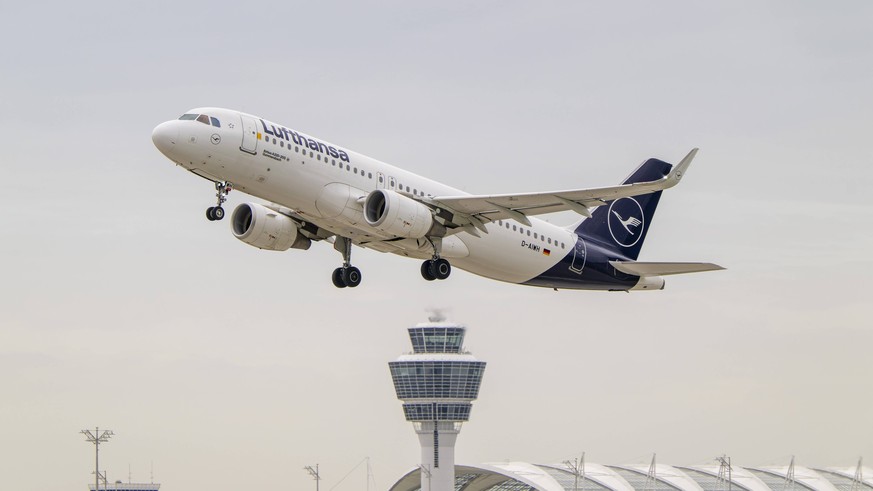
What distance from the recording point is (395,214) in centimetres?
5319

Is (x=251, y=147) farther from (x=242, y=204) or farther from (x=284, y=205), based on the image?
(x=242, y=204)

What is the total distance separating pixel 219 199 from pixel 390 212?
6.39 metres

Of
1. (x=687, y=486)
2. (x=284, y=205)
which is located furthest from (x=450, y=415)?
(x=284, y=205)

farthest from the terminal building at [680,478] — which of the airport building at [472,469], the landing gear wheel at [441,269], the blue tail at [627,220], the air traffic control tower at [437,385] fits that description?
the landing gear wheel at [441,269]

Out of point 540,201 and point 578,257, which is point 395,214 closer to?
point 540,201

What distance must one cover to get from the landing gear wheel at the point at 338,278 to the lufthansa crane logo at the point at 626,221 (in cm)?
1393

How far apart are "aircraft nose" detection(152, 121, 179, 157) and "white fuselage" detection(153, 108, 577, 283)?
36 millimetres

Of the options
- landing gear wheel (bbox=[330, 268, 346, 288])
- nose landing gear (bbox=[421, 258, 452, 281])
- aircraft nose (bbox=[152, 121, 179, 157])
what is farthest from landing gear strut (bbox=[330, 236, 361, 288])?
aircraft nose (bbox=[152, 121, 179, 157])

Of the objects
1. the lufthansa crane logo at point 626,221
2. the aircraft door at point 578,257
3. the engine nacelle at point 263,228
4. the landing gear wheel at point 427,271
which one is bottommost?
the landing gear wheel at point 427,271

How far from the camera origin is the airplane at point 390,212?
50.9 meters

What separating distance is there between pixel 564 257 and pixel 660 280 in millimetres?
5711

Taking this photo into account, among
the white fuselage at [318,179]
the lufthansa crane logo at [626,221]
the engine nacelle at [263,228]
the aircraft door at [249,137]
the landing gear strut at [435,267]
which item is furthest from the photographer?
the lufthansa crane logo at [626,221]

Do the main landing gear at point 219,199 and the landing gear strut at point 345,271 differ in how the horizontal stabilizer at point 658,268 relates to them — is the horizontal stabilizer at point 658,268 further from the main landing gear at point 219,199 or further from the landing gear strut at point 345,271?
the main landing gear at point 219,199

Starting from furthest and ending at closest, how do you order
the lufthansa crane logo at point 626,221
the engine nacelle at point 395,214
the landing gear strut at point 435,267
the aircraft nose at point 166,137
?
the lufthansa crane logo at point 626,221
the landing gear strut at point 435,267
the engine nacelle at point 395,214
the aircraft nose at point 166,137
